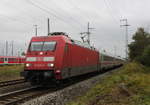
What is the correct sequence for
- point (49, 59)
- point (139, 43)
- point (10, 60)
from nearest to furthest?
1. point (49, 59)
2. point (10, 60)
3. point (139, 43)

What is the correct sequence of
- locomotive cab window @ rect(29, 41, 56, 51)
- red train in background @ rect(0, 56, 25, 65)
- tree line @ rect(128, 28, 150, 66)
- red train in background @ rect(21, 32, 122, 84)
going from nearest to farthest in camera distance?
red train in background @ rect(21, 32, 122, 84) < locomotive cab window @ rect(29, 41, 56, 51) < red train in background @ rect(0, 56, 25, 65) < tree line @ rect(128, 28, 150, 66)

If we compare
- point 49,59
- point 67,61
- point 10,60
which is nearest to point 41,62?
point 49,59

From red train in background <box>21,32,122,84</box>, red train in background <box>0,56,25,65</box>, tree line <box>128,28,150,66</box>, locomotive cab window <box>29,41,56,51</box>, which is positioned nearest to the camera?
red train in background <box>21,32,122,84</box>

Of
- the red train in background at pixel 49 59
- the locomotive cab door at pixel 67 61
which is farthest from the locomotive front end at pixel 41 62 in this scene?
the locomotive cab door at pixel 67 61

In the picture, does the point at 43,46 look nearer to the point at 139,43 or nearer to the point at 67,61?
the point at 67,61

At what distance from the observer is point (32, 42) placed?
14859 millimetres

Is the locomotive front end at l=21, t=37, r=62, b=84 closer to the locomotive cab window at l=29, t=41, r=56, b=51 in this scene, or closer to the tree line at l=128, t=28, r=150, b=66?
the locomotive cab window at l=29, t=41, r=56, b=51

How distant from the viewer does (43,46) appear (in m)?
Answer: 14.4

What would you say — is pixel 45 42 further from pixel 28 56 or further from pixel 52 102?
pixel 52 102

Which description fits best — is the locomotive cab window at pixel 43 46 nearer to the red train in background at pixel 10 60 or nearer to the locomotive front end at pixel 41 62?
the locomotive front end at pixel 41 62

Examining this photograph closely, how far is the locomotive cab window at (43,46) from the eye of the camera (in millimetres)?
14120

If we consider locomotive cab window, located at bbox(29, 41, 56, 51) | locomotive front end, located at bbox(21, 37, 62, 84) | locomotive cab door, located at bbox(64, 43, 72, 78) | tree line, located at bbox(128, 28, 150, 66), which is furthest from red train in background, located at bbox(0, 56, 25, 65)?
locomotive cab door, located at bbox(64, 43, 72, 78)

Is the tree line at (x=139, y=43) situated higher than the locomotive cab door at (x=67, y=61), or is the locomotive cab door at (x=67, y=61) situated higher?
the tree line at (x=139, y=43)

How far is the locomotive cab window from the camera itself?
14120 millimetres
